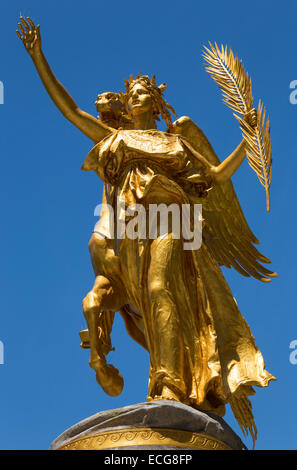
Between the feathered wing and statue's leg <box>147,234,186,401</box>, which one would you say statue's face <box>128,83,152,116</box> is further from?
statue's leg <box>147,234,186,401</box>

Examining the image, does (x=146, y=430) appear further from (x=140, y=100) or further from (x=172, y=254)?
(x=140, y=100)

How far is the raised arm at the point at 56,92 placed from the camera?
461 inches

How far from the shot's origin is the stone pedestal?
9523 millimetres

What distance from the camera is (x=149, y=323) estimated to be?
10.8 metres

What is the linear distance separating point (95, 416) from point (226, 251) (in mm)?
3490

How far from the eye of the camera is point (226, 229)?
40.9 ft

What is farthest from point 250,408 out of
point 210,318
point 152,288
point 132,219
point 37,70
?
point 37,70

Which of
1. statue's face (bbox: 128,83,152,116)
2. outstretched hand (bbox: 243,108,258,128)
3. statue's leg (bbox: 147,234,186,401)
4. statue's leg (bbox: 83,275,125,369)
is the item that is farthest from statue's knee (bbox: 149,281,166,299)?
statue's face (bbox: 128,83,152,116)

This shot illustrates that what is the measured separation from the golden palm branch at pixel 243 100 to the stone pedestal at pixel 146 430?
2.71 m

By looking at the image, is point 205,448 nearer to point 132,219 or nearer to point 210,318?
point 210,318

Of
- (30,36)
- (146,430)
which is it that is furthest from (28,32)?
(146,430)

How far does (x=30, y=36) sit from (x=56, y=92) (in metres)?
0.78
